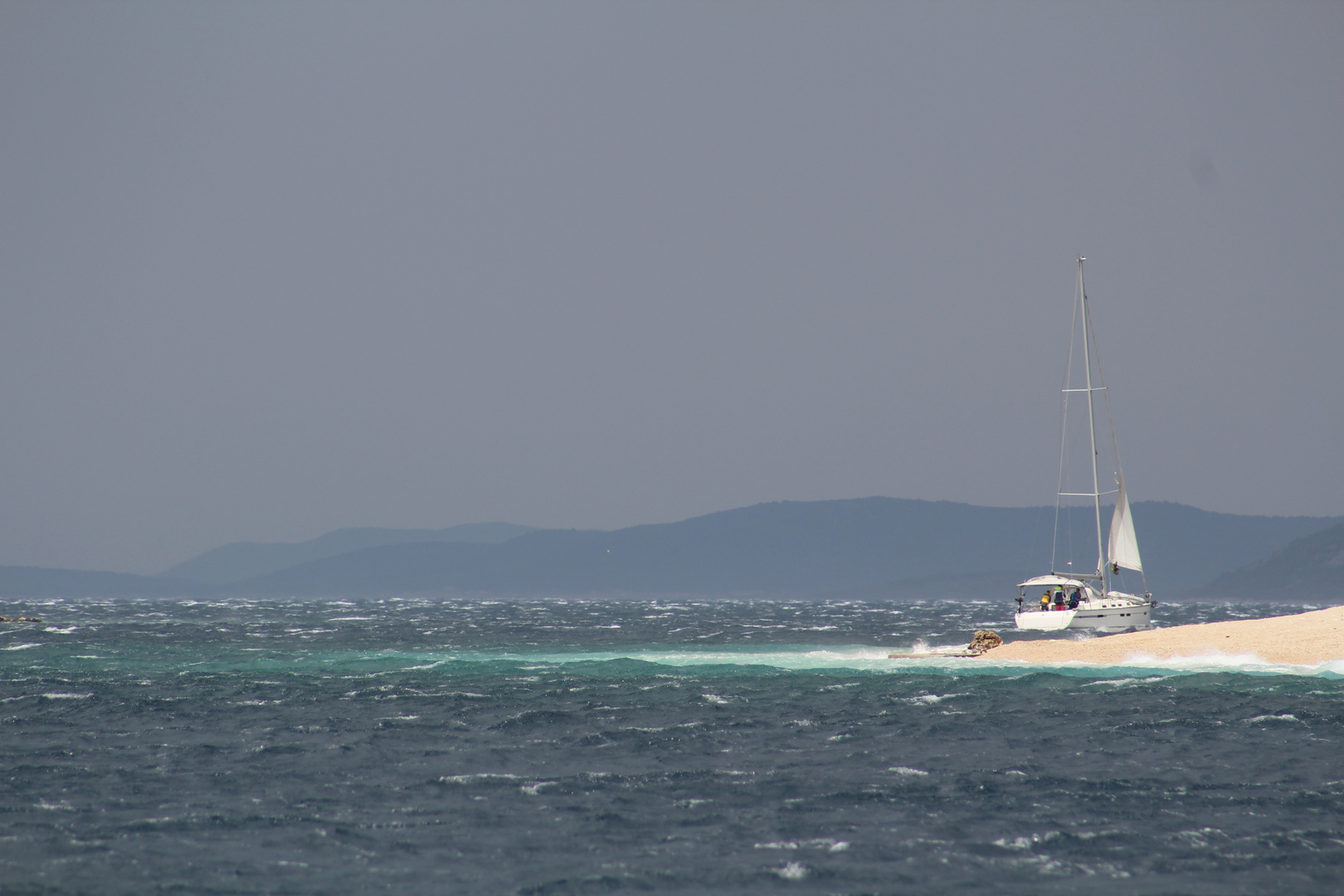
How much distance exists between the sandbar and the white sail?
786 inches

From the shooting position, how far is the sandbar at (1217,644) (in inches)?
1805

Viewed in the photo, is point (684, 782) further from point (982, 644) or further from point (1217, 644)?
point (1217, 644)

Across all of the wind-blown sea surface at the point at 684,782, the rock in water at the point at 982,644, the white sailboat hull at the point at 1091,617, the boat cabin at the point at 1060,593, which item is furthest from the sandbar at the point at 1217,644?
the boat cabin at the point at 1060,593

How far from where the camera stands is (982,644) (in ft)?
176

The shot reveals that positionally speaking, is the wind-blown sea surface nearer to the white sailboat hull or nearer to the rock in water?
the rock in water

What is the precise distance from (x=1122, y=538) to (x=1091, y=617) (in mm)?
11695

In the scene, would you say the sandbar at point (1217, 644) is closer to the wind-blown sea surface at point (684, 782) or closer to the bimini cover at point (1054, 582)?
the wind-blown sea surface at point (684, 782)

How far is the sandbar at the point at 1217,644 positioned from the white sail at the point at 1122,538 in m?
20.0

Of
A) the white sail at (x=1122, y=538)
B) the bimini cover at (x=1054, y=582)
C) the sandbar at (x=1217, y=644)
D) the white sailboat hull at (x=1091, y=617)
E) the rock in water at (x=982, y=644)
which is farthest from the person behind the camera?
the white sail at (x=1122, y=538)

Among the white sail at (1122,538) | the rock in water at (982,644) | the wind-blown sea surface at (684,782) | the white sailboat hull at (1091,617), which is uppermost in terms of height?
the white sail at (1122,538)

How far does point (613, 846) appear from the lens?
19156 mm

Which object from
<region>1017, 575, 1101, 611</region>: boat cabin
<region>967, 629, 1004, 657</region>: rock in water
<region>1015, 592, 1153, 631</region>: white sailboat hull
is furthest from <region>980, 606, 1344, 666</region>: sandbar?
<region>1017, 575, 1101, 611</region>: boat cabin

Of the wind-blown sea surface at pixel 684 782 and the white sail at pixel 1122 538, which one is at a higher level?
the white sail at pixel 1122 538

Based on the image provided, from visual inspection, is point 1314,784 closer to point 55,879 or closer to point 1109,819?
point 1109,819
